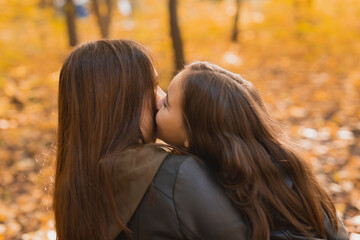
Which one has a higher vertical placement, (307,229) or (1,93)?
(307,229)

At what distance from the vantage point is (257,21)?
1227 centimetres

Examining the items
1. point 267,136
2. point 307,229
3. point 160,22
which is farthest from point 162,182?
point 160,22

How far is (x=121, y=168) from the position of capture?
1.56m

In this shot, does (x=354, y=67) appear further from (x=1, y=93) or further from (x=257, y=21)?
(x=1, y=93)

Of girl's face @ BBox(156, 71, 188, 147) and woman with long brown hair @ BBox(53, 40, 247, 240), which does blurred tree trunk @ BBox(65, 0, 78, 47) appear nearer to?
woman with long brown hair @ BBox(53, 40, 247, 240)

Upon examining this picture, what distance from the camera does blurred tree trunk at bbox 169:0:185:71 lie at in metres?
7.45

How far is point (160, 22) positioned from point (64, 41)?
3.44 metres

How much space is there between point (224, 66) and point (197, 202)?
7.74 metres

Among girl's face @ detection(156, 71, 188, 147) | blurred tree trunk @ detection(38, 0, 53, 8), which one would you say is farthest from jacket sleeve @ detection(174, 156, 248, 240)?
blurred tree trunk @ detection(38, 0, 53, 8)

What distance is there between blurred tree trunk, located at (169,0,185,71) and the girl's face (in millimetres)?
5792

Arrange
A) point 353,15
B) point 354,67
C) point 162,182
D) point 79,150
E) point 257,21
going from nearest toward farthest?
point 162,182 < point 79,150 < point 354,67 < point 353,15 < point 257,21

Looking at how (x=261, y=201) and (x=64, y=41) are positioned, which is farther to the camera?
(x=64, y=41)

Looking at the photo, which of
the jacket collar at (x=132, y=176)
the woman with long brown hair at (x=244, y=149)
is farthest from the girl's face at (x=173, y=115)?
the jacket collar at (x=132, y=176)

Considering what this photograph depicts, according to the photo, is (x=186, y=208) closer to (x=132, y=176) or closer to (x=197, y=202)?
(x=197, y=202)
